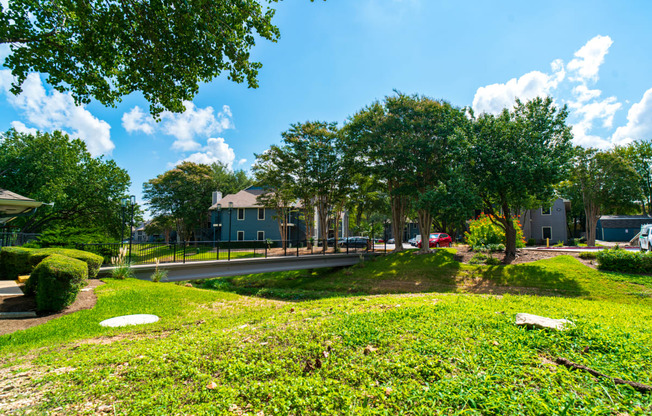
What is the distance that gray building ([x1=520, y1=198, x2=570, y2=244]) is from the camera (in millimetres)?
34656

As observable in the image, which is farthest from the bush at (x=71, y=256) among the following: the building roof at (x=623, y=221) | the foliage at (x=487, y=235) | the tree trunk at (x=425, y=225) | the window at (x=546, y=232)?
the building roof at (x=623, y=221)

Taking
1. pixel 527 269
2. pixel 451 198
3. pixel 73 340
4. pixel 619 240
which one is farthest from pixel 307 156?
pixel 619 240

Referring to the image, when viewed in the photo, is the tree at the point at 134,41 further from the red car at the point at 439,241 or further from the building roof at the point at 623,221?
the building roof at the point at 623,221

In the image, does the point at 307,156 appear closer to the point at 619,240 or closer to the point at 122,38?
the point at 122,38

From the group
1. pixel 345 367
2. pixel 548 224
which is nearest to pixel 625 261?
pixel 345 367

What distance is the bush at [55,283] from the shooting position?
734 cm

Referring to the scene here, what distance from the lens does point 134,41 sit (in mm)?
7305

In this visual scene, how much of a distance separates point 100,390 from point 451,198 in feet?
49.7

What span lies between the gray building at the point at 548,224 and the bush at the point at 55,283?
128 feet

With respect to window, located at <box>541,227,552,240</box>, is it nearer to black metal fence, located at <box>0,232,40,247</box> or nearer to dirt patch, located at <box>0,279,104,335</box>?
dirt patch, located at <box>0,279,104,335</box>

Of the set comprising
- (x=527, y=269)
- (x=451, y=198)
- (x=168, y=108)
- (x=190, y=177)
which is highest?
(x=190, y=177)

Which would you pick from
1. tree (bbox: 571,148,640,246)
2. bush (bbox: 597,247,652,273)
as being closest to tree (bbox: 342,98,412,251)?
bush (bbox: 597,247,652,273)

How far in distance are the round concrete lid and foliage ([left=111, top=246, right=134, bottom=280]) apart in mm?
5862

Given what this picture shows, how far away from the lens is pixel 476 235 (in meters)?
21.4
